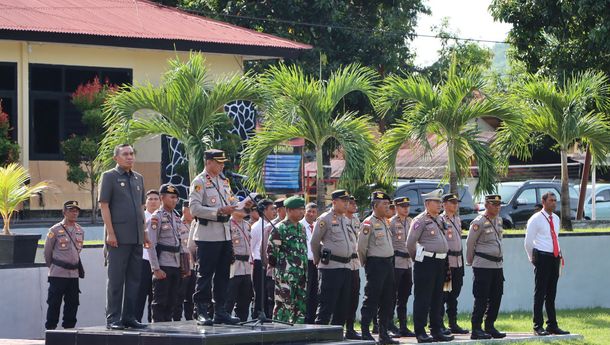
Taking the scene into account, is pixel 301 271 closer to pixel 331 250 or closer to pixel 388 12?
pixel 331 250

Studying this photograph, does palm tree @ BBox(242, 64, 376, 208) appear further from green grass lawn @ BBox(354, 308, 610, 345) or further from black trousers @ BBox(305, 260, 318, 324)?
black trousers @ BBox(305, 260, 318, 324)

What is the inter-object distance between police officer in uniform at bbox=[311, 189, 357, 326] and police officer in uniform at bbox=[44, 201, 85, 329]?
3346mm

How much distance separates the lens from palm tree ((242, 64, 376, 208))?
20.0 metres

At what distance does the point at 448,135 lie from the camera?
2084 centimetres

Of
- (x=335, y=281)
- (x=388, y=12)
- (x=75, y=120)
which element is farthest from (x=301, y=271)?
(x=388, y=12)

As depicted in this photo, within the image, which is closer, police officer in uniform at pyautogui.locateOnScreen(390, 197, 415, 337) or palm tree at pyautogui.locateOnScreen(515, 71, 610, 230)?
police officer in uniform at pyautogui.locateOnScreen(390, 197, 415, 337)

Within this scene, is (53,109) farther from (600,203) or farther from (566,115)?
(600,203)

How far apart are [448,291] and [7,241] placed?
6.14 meters

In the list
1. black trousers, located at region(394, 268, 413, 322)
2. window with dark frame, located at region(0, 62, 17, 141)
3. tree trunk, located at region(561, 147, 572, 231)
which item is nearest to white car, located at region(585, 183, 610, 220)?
tree trunk, located at region(561, 147, 572, 231)

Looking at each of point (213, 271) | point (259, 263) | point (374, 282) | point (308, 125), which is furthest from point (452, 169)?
point (213, 271)

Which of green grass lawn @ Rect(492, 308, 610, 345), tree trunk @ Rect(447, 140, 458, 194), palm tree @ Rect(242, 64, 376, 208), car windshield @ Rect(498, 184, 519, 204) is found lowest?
green grass lawn @ Rect(492, 308, 610, 345)

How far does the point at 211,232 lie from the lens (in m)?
12.5

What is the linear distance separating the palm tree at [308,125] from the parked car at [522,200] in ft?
34.1

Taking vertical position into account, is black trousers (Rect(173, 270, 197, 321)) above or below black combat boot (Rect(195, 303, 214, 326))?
below
